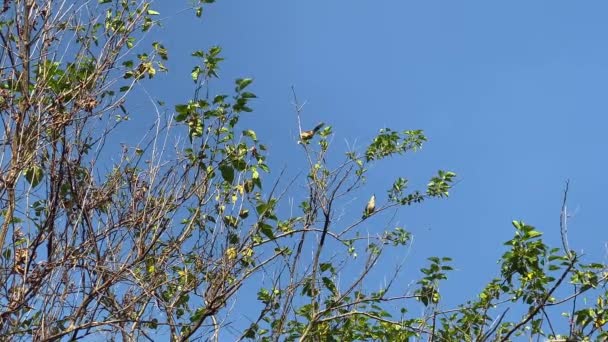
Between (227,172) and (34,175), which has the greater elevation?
(227,172)

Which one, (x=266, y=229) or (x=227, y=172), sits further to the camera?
(x=227, y=172)

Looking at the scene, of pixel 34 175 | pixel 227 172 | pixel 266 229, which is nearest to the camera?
pixel 34 175

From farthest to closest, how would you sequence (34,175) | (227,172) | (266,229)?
(227,172) → (266,229) → (34,175)

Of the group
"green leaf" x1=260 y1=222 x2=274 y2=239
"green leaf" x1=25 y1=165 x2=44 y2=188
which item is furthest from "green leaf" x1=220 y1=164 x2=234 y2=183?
"green leaf" x1=25 y1=165 x2=44 y2=188

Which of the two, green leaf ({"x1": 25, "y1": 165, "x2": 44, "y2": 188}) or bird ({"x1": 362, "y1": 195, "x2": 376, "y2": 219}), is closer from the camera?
green leaf ({"x1": 25, "y1": 165, "x2": 44, "y2": 188})

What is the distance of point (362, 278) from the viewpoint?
4.22m

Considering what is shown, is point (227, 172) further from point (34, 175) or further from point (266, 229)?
point (34, 175)

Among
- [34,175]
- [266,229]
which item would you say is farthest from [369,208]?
[34,175]

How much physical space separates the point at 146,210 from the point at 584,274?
2.85m

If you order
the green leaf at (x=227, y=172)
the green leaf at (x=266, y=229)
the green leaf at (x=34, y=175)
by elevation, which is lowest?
the green leaf at (x=266, y=229)

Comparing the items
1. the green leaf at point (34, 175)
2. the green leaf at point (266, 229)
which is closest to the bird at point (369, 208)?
the green leaf at point (266, 229)

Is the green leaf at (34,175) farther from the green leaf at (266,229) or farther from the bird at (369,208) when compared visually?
the bird at (369,208)

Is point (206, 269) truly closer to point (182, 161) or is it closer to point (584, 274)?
point (182, 161)

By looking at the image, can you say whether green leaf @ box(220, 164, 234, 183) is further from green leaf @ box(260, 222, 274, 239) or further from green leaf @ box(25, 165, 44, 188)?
green leaf @ box(25, 165, 44, 188)
